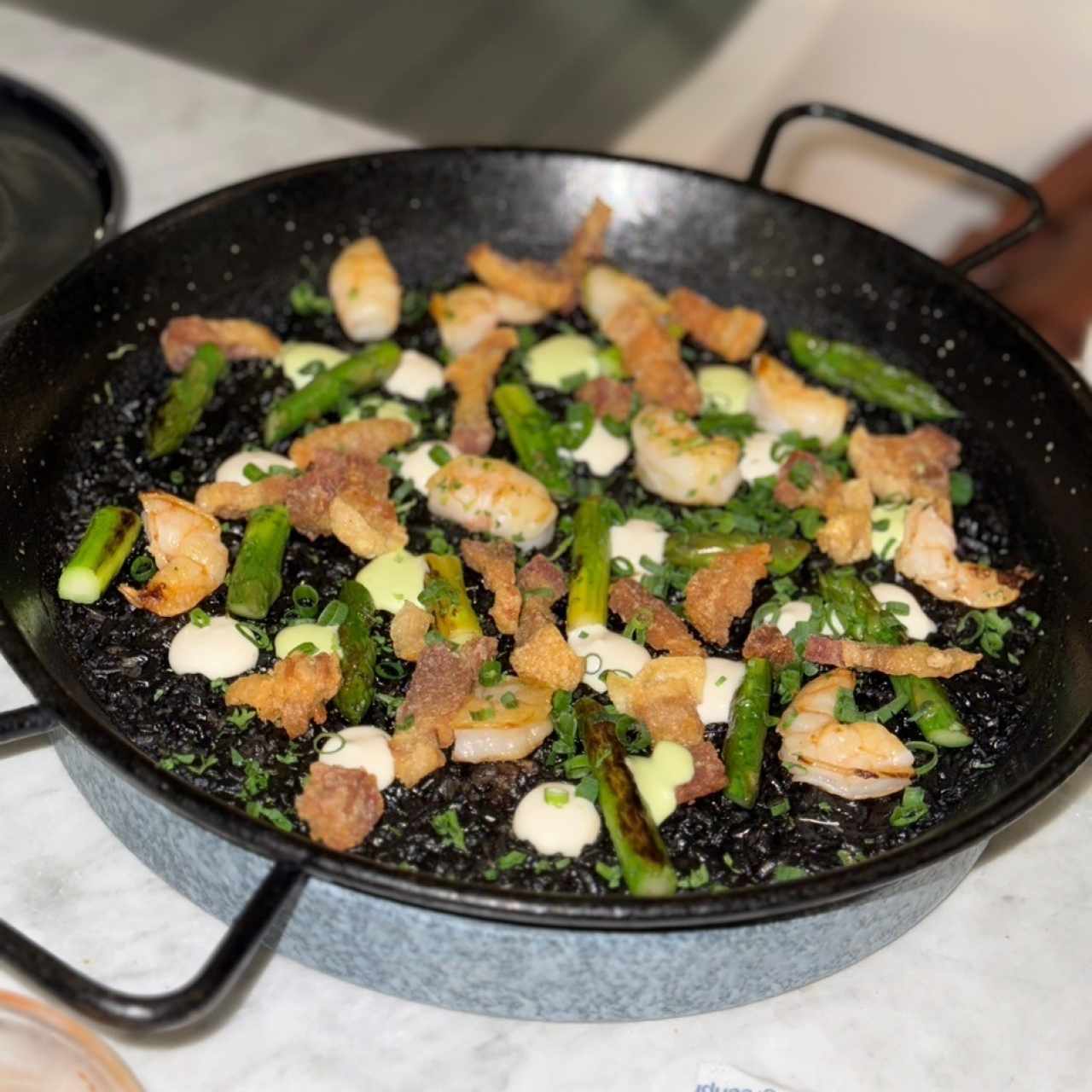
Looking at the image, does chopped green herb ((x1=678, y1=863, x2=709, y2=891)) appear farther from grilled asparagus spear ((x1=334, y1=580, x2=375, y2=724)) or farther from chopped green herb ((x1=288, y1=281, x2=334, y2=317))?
chopped green herb ((x1=288, y1=281, x2=334, y2=317))

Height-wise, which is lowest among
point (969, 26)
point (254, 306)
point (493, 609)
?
point (254, 306)

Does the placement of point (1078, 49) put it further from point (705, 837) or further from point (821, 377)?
point (705, 837)

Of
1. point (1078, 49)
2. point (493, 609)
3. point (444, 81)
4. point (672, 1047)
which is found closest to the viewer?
point (672, 1047)

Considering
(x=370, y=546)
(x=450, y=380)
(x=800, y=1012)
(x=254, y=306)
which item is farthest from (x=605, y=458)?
(x=800, y=1012)

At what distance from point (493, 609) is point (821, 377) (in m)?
1.19

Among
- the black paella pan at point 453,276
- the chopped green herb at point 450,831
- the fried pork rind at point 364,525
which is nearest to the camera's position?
the black paella pan at point 453,276

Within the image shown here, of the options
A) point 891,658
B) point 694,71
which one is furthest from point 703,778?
point 694,71

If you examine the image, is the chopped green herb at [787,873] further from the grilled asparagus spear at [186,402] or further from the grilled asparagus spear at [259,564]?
the grilled asparagus spear at [186,402]

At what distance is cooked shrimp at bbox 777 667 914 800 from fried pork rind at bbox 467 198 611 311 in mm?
1395

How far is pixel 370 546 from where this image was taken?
120 inches

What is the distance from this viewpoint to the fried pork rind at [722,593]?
2977 millimetres

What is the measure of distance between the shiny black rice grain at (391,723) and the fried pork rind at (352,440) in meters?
0.17

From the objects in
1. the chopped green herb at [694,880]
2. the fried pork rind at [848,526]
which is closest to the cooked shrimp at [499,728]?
the chopped green herb at [694,880]

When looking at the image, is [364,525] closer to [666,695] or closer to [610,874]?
[666,695]
